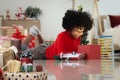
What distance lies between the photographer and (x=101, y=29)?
4.57 m

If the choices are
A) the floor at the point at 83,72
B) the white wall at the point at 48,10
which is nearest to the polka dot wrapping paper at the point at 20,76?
the floor at the point at 83,72

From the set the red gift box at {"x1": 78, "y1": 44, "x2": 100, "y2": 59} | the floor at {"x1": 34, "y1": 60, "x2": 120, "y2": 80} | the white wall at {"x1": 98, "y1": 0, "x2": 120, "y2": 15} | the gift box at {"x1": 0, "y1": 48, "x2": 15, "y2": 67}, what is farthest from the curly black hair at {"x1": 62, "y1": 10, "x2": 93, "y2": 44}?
the white wall at {"x1": 98, "y1": 0, "x2": 120, "y2": 15}

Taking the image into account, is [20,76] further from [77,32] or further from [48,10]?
[48,10]

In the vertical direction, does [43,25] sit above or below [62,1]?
below

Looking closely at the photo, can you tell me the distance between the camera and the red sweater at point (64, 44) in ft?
6.72

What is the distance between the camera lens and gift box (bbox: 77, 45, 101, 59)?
197cm

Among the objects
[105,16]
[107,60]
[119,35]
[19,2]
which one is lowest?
[107,60]

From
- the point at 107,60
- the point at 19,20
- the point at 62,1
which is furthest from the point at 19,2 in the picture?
the point at 107,60

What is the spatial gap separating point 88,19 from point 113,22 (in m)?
2.66

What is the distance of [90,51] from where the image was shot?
2010 millimetres

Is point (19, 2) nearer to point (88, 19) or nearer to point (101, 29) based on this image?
point (101, 29)

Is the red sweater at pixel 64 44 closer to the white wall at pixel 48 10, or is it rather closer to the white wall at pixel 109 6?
the white wall at pixel 109 6

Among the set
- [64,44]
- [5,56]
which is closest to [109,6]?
[64,44]

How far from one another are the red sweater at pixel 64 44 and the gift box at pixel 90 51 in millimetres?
86
